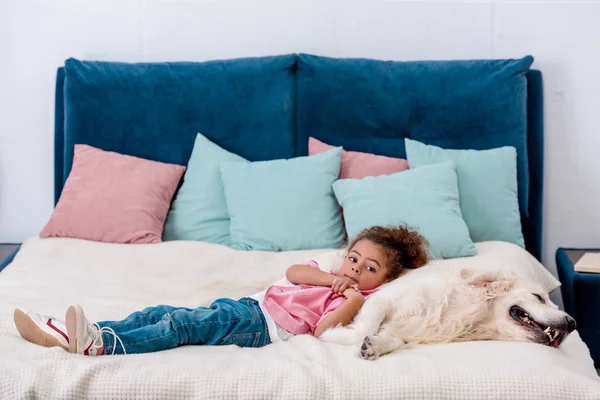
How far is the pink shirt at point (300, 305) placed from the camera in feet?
6.96

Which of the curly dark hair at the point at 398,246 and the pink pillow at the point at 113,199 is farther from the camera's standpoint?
the pink pillow at the point at 113,199

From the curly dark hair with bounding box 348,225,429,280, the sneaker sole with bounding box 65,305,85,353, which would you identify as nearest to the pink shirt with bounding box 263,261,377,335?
the curly dark hair with bounding box 348,225,429,280

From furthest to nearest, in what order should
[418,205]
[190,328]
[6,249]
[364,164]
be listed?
[6,249]
[364,164]
[418,205]
[190,328]

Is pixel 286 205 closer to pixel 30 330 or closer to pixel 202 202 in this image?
pixel 202 202

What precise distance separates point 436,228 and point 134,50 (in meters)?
1.53

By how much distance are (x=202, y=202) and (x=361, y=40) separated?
969mm

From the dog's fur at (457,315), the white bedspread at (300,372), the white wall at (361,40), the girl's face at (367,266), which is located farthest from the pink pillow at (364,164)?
the white bedspread at (300,372)

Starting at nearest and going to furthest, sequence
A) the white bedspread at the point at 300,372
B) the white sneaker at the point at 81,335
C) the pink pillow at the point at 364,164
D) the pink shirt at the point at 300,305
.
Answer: the white bedspread at the point at 300,372
the white sneaker at the point at 81,335
the pink shirt at the point at 300,305
the pink pillow at the point at 364,164

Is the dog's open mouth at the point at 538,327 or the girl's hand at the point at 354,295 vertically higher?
the girl's hand at the point at 354,295

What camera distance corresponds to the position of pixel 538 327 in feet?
6.66

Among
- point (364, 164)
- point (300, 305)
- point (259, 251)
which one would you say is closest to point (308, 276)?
point (300, 305)

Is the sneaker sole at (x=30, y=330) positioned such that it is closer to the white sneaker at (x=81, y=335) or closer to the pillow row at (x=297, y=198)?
the white sneaker at (x=81, y=335)

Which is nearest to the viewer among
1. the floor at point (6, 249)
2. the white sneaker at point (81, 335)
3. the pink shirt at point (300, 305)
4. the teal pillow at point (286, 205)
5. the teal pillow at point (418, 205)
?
the white sneaker at point (81, 335)

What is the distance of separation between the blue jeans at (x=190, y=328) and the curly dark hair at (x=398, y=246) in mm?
388
